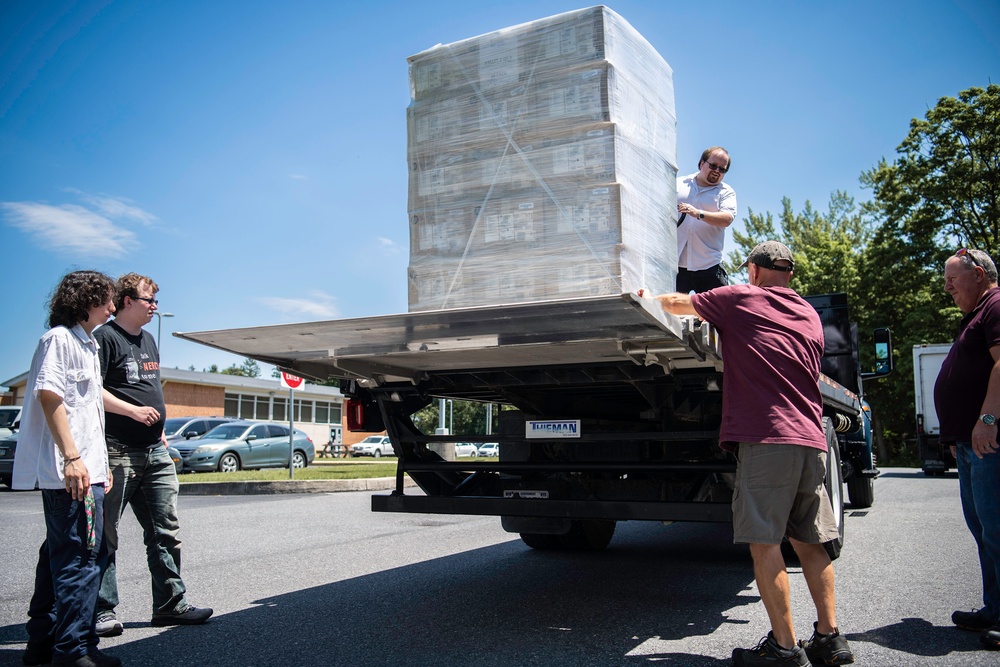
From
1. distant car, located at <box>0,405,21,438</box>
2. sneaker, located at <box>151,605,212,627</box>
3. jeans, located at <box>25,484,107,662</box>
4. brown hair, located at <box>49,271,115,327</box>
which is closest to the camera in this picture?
jeans, located at <box>25,484,107,662</box>

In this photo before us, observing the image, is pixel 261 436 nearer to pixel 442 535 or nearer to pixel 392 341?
pixel 442 535

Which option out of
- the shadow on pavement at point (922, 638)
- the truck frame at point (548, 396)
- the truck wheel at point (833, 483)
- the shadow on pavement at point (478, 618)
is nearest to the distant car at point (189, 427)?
the shadow on pavement at point (478, 618)

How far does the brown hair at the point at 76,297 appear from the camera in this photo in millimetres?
3627

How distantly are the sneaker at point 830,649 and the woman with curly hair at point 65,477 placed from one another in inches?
119

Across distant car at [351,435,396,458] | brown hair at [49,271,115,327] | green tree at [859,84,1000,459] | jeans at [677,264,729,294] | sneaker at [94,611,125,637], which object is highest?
green tree at [859,84,1000,459]

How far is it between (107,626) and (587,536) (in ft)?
12.7

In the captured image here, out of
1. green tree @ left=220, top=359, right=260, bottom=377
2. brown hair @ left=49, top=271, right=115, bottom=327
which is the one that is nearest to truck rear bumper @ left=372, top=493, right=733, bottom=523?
brown hair @ left=49, top=271, right=115, bottom=327

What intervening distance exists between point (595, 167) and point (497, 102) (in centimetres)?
71

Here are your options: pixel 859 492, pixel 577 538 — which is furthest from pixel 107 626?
pixel 859 492

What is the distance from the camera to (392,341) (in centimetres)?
408

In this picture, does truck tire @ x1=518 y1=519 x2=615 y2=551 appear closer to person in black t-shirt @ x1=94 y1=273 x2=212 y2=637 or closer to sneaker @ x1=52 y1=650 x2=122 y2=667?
person in black t-shirt @ x1=94 y1=273 x2=212 y2=637

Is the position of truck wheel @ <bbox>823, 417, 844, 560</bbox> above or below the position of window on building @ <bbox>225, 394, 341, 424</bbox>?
below

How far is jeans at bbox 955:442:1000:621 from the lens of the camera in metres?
3.84

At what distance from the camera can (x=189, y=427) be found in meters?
20.3
